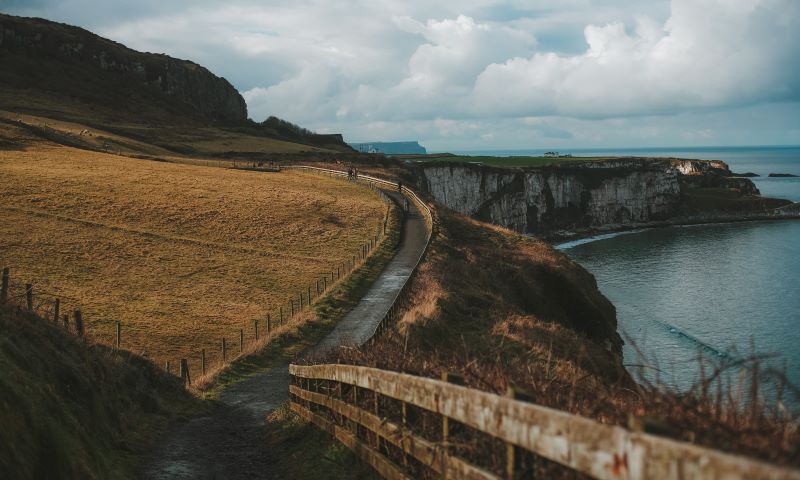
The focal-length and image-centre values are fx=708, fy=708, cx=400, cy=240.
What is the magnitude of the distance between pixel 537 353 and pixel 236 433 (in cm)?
1008

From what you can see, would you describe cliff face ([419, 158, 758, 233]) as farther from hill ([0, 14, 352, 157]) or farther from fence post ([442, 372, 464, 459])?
fence post ([442, 372, 464, 459])

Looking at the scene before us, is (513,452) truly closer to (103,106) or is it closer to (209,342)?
(209,342)

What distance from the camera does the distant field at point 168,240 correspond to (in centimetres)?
3419

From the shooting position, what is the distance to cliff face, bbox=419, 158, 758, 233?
132 meters

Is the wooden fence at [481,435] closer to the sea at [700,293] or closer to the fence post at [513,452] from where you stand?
the fence post at [513,452]

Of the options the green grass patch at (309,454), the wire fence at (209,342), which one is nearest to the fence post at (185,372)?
the wire fence at (209,342)

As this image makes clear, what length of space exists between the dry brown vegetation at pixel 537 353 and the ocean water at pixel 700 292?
3300 mm

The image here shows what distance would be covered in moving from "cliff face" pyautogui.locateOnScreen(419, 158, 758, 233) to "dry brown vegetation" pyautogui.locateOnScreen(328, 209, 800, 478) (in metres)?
69.7

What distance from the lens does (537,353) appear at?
72.3 feet

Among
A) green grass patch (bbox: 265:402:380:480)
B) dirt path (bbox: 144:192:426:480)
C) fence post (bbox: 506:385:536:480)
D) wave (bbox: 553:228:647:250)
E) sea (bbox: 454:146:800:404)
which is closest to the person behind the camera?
fence post (bbox: 506:385:536:480)

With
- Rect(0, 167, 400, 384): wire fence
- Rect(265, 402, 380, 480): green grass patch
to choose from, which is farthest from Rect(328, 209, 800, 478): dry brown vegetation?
Rect(0, 167, 400, 384): wire fence

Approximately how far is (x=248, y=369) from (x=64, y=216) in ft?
107

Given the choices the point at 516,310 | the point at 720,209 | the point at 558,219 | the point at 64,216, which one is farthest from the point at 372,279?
the point at 720,209

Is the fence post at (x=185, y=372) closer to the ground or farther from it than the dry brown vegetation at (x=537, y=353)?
closer to the ground
